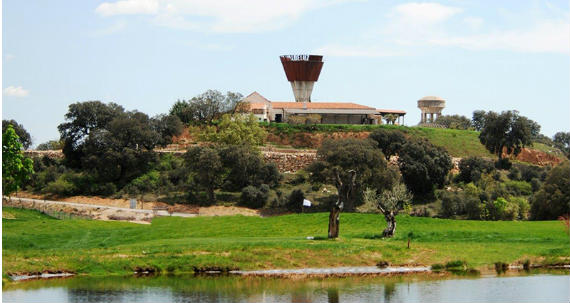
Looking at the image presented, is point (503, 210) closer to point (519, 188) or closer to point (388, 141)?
point (519, 188)

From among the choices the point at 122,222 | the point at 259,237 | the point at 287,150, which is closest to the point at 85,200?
the point at 122,222

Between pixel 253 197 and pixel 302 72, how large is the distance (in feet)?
117

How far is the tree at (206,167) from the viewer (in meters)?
69.7

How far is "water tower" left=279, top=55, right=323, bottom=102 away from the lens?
335ft

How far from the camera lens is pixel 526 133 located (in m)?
79.9

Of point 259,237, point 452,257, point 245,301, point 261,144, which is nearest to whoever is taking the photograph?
point 245,301

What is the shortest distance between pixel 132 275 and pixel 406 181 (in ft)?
128

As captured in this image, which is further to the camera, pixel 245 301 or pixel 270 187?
pixel 270 187

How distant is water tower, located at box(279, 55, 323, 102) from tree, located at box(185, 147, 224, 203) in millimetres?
32243

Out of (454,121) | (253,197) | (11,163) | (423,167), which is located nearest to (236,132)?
(253,197)

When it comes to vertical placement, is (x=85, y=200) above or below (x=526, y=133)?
below

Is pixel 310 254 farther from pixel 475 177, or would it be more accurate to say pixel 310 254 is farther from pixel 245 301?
pixel 475 177

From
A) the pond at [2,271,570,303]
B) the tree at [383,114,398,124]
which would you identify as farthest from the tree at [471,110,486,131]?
the pond at [2,271,570,303]

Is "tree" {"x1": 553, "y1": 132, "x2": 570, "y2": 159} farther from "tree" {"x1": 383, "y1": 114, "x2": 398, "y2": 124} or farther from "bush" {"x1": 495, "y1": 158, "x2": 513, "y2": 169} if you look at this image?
"bush" {"x1": 495, "y1": 158, "x2": 513, "y2": 169}
